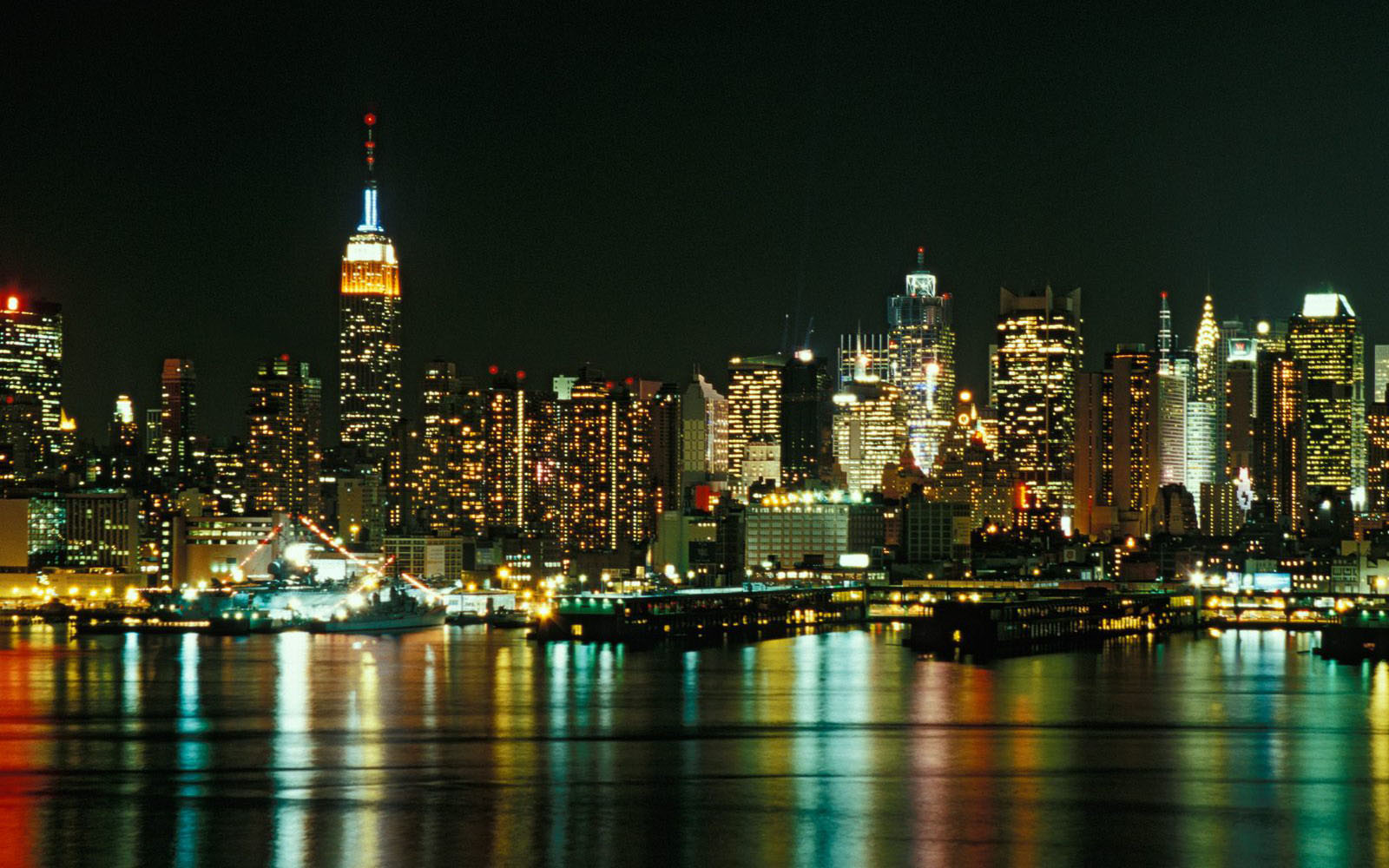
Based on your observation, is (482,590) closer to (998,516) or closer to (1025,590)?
(1025,590)

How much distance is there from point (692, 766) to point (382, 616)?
69.3m

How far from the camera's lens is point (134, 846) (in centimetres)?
2933

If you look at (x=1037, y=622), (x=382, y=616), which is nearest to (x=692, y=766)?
(x=1037, y=622)

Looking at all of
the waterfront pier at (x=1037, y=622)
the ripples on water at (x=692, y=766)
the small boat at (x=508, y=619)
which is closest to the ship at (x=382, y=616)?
the small boat at (x=508, y=619)

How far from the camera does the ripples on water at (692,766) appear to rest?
29.6m

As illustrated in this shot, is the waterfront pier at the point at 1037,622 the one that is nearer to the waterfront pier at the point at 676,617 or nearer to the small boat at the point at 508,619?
the waterfront pier at the point at 676,617

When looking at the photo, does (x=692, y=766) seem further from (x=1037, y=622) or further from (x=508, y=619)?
(x=508, y=619)

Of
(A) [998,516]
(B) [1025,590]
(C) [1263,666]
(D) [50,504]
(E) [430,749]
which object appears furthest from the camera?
(A) [998,516]

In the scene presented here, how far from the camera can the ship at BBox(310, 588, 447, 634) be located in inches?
4102

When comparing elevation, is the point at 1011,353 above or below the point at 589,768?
above

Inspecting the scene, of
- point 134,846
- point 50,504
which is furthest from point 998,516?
point 134,846

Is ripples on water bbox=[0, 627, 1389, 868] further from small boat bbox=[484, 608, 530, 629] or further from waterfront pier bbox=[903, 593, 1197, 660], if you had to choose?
small boat bbox=[484, 608, 530, 629]

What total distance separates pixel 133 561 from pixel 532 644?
75914 millimetres

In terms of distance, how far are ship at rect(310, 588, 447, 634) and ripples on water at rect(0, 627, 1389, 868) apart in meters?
36.4
